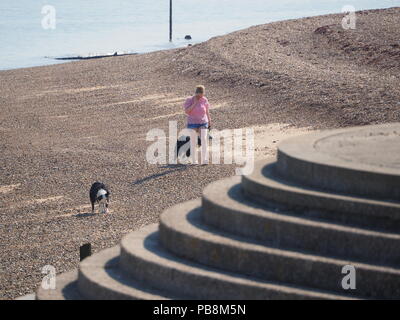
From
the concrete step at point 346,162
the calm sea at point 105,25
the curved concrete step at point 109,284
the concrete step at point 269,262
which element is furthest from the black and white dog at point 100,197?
the calm sea at point 105,25

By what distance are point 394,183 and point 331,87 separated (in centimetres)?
1508

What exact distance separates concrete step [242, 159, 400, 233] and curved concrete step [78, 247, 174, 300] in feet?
5.14

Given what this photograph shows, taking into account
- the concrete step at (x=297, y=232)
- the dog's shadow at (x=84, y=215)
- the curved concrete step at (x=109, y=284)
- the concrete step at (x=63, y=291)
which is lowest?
the dog's shadow at (x=84, y=215)

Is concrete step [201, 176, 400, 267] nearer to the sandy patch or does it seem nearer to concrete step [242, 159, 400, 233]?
concrete step [242, 159, 400, 233]

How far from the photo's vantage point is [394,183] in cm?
884

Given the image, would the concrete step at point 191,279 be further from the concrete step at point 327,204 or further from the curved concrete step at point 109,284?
the concrete step at point 327,204

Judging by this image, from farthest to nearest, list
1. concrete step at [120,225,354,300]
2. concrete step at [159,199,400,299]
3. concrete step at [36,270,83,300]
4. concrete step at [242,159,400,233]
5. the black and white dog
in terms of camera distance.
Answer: the black and white dog < concrete step at [36,270,83,300] < concrete step at [242,159,400,233] < concrete step at [120,225,354,300] < concrete step at [159,199,400,299]

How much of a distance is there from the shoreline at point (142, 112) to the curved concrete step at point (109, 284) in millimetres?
1994

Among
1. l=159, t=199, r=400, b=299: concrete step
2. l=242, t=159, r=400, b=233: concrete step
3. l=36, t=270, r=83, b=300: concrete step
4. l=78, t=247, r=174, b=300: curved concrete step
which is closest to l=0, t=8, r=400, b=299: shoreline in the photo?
l=36, t=270, r=83, b=300: concrete step

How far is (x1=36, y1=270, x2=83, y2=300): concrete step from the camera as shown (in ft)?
31.2

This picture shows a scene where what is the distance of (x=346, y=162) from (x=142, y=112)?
16.0 meters

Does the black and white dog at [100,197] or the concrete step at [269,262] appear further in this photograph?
the black and white dog at [100,197]

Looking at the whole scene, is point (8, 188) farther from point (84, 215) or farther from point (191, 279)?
point (191, 279)

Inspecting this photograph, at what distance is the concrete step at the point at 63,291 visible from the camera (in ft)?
31.2
